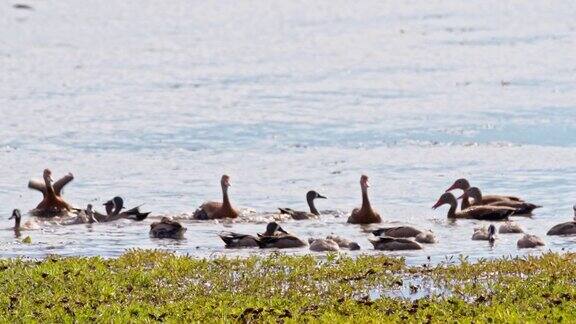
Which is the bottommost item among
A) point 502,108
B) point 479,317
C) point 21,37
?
point 479,317

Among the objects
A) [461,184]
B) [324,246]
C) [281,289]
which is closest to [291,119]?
[461,184]

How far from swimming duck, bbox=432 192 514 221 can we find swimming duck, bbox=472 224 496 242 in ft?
10.4

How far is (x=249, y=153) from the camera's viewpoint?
131 ft

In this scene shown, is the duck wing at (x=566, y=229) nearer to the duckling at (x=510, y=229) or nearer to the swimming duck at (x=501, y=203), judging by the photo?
the duckling at (x=510, y=229)

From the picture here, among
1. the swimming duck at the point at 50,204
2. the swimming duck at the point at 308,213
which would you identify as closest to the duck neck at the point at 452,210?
the swimming duck at the point at 308,213

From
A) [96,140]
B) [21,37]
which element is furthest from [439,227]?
[21,37]

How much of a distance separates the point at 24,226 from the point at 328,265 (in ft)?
27.5

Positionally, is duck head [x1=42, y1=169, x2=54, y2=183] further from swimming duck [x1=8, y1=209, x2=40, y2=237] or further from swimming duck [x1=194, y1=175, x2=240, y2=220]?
swimming duck [x1=194, y1=175, x2=240, y2=220]

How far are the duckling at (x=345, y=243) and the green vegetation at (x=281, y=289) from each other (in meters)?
1.66

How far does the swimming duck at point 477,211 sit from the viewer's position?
98.1ft

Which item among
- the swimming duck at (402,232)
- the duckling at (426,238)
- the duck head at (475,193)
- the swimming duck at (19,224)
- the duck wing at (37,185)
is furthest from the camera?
the duck wing at (37,185)

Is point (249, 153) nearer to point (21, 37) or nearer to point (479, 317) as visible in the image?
point (479, 317)

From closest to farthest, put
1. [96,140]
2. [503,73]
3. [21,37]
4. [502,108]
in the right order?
[96,140] → [502,108] → [503,73] → [21,37]

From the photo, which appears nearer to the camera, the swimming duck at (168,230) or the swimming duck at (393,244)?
the swimming duck at (393,244)
